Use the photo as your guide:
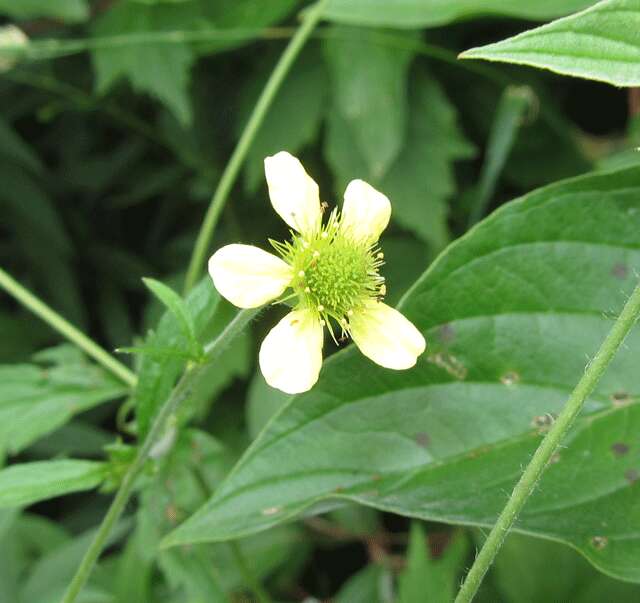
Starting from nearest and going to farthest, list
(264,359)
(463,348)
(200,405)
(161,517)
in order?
(264,359)
(463,348)
(161,517)
(200,405)

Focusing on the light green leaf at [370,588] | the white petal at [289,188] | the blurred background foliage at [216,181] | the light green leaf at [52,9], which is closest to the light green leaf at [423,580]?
the blurred background foliage at [216,181]

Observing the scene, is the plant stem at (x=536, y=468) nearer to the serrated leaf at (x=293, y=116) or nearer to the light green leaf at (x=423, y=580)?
the light green leaf at (x=423, y=580)

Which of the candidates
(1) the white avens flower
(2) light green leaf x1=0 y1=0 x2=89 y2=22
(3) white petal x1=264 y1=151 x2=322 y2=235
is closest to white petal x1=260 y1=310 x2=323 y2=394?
(1) the white avens flower

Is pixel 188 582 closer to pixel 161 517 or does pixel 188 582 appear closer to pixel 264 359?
pixel 161 517

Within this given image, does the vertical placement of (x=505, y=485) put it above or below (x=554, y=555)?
below

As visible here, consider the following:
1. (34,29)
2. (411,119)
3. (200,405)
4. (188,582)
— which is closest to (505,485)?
(188,582)

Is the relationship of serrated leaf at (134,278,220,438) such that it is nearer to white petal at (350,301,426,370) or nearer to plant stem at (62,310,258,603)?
plant stem at (62,310,258,603)
